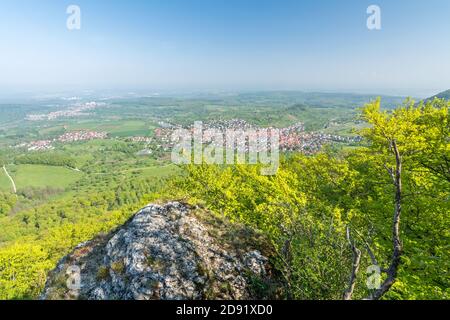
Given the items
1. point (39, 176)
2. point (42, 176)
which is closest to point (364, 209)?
point (42, 176)

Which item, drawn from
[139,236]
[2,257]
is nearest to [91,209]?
[2,257]

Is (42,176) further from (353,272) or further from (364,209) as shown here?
(353,272)

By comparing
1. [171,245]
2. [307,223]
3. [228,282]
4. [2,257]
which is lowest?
[2,257]

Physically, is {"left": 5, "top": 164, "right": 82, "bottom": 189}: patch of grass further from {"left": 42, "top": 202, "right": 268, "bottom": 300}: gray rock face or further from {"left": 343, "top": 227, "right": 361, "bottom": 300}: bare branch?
{"left": 343, "top": 227, "right": 361, "bottom": 300}: bare branch

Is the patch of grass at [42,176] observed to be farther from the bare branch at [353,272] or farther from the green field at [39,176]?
the bare branch at [353,272]
